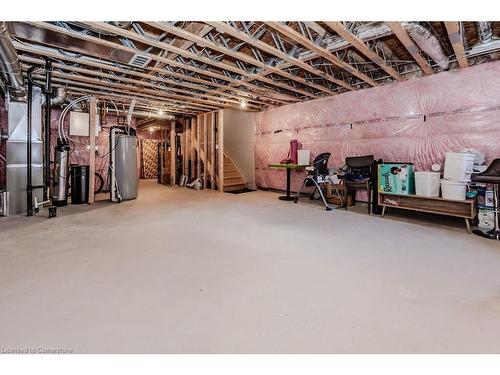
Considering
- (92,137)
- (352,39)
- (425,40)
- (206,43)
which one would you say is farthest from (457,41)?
(92,137)

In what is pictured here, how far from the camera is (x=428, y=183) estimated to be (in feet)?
12.4

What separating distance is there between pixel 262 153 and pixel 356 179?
3482 millimetres

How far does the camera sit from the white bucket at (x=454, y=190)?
11.4ft

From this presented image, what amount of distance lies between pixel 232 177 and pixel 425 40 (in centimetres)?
562

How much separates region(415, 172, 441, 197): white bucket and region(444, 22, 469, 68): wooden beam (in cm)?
167

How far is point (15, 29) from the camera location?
2.76m

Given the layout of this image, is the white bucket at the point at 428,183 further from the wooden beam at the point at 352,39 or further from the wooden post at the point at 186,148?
the wooden post at the point at 186,148

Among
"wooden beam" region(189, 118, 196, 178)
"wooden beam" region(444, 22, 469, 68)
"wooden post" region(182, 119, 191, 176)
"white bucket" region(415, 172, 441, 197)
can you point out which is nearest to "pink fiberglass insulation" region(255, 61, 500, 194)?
"wooden beam" region(444, 22, 469, 68)

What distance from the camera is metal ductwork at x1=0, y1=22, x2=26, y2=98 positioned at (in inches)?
96.9

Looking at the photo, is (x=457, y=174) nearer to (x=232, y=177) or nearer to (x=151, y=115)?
(x=232, y=177)

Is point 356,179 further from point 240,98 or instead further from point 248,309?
point 248,309

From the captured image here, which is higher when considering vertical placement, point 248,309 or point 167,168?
point 167,168
